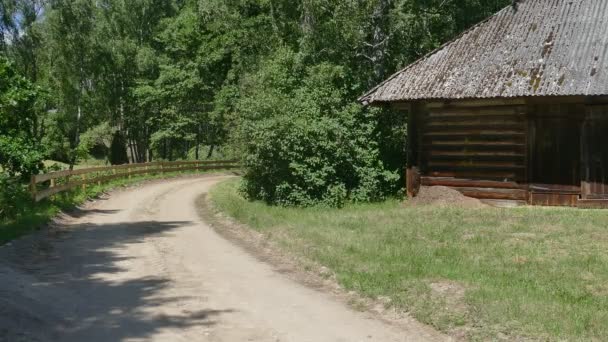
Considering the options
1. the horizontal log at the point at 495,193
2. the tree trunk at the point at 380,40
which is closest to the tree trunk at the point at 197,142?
the tree trunk at the point at 380,40

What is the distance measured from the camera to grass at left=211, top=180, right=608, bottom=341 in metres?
6.88

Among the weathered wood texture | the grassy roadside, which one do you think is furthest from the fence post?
the weathered wood texture

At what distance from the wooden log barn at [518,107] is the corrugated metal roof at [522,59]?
28mm

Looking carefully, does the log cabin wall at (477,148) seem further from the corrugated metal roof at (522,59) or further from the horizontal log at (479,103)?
→ the corrugated metal roof at (522,59)

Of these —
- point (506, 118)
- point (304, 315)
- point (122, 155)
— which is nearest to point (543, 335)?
point (304, 315)

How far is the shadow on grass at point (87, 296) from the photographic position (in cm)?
663

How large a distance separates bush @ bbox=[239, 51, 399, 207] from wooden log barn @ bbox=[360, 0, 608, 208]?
1.17 metres

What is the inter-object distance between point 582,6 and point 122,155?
127ft

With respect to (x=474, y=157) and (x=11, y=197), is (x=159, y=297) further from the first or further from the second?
(x=474, y=157)

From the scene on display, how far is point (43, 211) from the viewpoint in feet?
55.0

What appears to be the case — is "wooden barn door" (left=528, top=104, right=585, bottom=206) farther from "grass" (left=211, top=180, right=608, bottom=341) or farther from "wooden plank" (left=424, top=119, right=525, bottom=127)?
"grass" (left=211, top=180, right=608, bottom=341)

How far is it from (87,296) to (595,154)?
13.3 m

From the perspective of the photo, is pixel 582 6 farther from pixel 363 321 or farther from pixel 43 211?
pixel 43 211

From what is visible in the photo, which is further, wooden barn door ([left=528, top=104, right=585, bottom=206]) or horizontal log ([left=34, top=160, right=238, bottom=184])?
horizontal log ([left=34, top=160, right=238, bottom=184])
